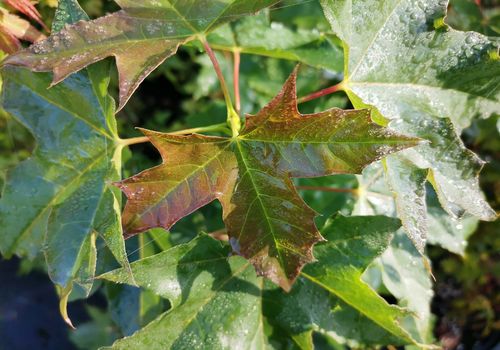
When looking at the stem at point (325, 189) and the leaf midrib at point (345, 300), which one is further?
the stem at point (325, 189)

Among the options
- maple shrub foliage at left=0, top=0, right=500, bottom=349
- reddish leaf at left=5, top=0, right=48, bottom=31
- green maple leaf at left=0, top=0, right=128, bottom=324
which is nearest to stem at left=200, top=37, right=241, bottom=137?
maple shrub foliage at left=0, top=0, right=500, bottom=349

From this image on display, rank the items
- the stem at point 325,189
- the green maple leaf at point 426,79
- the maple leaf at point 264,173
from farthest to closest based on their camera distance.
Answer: the stem at point 325,189, the green maple leaf at point 426,79, the maple leaf at point 264,173

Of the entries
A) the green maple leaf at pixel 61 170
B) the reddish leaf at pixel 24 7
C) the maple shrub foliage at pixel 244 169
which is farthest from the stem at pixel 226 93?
the reddish leaf at pixel 24 7

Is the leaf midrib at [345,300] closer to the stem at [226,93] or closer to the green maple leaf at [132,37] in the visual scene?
the stem at [226,93]

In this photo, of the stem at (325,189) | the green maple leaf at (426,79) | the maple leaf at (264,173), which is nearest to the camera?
the maple leaf at (264,173)

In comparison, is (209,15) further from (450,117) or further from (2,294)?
(2,294)

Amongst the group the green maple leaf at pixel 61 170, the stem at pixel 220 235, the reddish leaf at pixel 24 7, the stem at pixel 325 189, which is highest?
the reddish leaf at pixel 24 7

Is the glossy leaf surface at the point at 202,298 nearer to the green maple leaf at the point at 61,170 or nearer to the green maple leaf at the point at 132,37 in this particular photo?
the green maple leaf at the point at 61,170

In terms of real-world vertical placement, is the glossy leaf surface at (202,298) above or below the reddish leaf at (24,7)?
below

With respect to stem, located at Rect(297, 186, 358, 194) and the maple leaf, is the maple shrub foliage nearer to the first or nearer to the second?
the maple leaf
